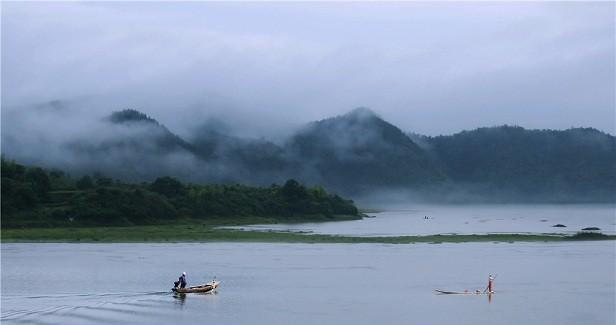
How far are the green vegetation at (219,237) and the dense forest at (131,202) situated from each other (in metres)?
6.17

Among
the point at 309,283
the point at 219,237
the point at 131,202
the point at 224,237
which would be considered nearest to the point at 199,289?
the point at 309,283

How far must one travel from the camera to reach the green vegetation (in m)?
89.4

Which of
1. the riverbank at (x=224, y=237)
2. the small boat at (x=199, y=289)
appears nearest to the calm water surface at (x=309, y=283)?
the small boat at (x=199, y=289)

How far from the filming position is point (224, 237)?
9094 cm

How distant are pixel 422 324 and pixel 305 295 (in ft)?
34.4

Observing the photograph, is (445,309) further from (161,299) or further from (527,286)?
(161,299)

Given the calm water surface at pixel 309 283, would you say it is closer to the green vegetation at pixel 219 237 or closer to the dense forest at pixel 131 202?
the green vegetation at pixel 219 237

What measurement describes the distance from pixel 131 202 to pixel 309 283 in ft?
191

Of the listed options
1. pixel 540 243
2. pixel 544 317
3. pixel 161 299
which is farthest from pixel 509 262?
pixel 161 299

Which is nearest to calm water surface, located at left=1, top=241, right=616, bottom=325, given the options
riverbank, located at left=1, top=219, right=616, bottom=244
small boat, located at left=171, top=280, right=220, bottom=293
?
small boat, located at left=171, top=280, right=220, bottom=293

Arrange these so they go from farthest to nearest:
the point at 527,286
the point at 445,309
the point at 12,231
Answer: the point at 12,231 → the point at 527,286 → the point at 445,309

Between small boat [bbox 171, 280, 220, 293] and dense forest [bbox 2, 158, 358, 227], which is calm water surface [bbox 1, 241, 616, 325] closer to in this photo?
small boat [bbox 171, 280, 220, 293]

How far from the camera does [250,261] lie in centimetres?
7056

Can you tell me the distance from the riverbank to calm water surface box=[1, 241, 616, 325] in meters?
4.66
